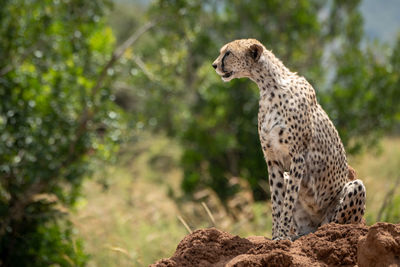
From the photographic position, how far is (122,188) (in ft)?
59.8

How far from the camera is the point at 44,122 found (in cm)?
911

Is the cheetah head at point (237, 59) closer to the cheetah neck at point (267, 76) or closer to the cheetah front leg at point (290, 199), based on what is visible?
the cheetah neck at point (267, 76)

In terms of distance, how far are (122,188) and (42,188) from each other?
907 cm

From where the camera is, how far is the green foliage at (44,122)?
29.4 ft

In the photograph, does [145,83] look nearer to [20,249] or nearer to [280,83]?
[20,249]

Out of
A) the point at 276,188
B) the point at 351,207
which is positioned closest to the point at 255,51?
the point at 276,188

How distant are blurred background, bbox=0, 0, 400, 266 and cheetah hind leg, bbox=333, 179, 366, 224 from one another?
118 centimetres

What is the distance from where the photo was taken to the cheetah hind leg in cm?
436

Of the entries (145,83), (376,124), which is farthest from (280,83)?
(376,124)

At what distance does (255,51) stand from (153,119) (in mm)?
6450

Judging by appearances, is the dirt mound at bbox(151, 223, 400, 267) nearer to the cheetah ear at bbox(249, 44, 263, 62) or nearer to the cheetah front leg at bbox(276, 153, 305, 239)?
the cheetah front leg at bbox(276, 153, 305, 239)

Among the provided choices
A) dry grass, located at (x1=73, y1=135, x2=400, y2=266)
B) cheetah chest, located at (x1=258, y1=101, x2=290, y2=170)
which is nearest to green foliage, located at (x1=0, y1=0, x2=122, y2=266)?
dry grass, located at (x1=73, y1=135, x2=400, y2=266)

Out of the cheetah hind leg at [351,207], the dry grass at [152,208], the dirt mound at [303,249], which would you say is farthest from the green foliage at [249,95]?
the dirt mound at [303,249]

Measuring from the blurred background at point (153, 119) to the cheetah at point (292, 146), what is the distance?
2.97ft
